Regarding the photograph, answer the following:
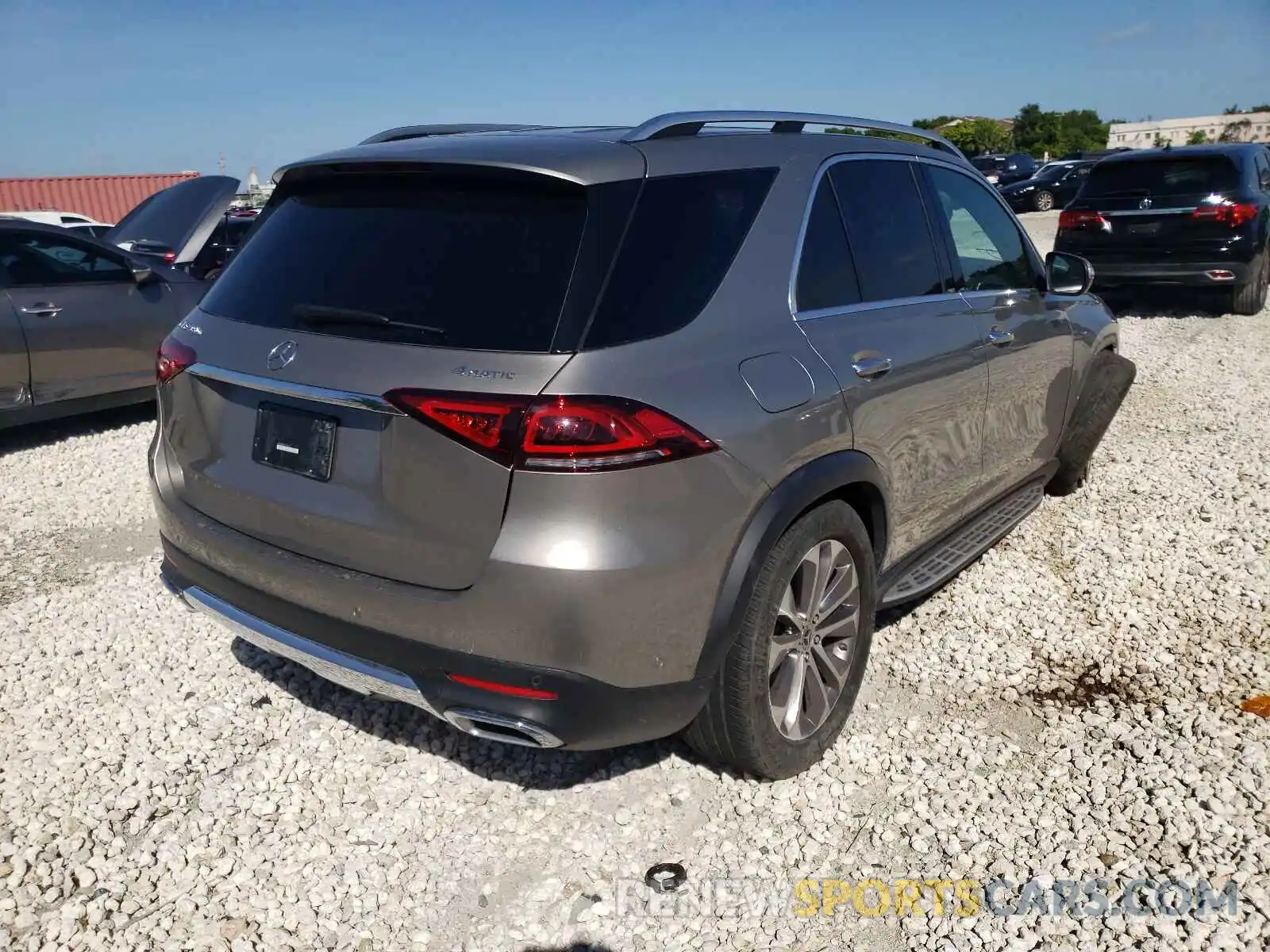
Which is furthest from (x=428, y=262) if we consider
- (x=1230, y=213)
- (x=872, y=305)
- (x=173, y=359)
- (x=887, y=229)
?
(x=1230, y=213)

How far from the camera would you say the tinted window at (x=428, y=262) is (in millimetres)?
2291

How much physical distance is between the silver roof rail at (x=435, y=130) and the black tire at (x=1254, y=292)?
9889mm

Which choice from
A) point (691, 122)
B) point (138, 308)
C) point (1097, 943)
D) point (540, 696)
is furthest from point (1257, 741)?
point (138, 308)

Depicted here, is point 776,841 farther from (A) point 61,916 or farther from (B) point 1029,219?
(B) point 1029,219

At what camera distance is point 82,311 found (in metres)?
6.67

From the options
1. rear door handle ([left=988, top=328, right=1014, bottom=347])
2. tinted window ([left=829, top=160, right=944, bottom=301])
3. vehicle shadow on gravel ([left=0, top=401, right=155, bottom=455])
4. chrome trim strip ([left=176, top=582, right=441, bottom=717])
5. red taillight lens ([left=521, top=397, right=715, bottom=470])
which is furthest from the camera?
vehicle shadow on gravel ([left=0, top=401, right=155, bottom=455])

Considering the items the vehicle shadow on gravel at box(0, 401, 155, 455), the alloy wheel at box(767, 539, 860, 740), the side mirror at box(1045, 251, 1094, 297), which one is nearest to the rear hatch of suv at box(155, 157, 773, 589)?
the alloy wheel at box(767, 539, 860, 740)

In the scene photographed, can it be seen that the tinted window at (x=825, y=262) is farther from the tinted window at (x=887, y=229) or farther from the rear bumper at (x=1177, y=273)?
the rear bumper at (x=1177, y=273)

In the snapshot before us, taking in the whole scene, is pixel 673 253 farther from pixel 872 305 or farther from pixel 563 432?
pixel 872 305

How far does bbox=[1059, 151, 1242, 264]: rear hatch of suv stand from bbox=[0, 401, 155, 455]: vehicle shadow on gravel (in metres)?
9.26

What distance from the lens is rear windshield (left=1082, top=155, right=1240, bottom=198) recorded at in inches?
406

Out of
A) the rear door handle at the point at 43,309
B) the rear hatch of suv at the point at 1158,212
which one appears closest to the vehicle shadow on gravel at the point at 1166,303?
the rear hatch of suv at the point at 1158,212

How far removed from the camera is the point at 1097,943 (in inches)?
92.8

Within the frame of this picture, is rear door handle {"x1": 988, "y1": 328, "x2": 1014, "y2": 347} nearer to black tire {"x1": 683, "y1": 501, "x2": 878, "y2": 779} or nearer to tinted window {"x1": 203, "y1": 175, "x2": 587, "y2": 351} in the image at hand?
black tire {"x1": 683, "y1": 501, "x2": 878, "y2": 779}
